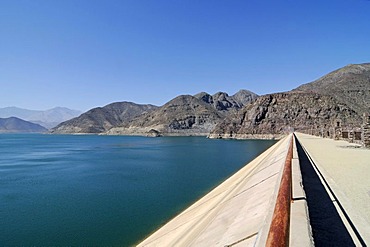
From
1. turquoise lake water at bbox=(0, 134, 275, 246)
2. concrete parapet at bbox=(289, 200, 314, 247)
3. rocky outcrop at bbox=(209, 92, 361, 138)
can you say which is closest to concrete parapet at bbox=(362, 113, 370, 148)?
turquoise lake water at bbox=(0, 134, 275, 246)

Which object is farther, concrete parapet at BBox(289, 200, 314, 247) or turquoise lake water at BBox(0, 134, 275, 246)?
turquoise lake water at BBox(0, 134, 275, 246)

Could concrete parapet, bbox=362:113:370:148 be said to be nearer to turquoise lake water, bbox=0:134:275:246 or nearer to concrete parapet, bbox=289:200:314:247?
turquoise lake water, bbox=0:134:275:246

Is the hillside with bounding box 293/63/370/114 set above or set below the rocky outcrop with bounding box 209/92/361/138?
above

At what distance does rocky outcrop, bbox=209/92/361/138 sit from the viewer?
10844cm

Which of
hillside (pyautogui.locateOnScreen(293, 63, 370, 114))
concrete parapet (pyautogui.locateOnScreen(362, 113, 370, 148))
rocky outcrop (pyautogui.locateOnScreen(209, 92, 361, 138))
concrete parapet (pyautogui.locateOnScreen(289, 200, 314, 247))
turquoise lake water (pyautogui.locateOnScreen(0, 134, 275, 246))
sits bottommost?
turquoise lake water (pyautogui.locateOnScreen(0, 134, 275, 246))

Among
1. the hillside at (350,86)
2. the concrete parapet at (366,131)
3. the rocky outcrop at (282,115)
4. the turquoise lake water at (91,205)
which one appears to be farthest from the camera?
the rocky outcrop at (282,115)

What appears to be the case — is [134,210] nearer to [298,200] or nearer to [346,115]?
[298,200]

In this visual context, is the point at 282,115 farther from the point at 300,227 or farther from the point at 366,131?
the point at 300,227

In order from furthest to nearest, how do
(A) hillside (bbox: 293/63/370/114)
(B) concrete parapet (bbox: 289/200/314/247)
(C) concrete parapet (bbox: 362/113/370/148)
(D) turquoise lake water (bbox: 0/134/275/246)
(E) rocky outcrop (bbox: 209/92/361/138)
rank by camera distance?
1. (E) rocky outcrop (bbox: 209/92/361/138)
2. (A) hillside (bbox: 293/63/370/114)
3. (C) concrete parapet (bbox: 362/113/370/148)
4. (D) turquoise lake water (bbox: 0/134/275/246)
5. (B) concrete parapet (bbox: 289/200/314/247)

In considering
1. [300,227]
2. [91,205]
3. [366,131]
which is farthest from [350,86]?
[300,227]

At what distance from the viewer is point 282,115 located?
123562 millimetres

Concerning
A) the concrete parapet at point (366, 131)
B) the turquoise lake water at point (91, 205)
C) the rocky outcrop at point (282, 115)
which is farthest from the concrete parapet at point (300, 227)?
the rocky outcrop at point (282, 115)

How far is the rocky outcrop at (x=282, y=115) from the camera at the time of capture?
4269 inches

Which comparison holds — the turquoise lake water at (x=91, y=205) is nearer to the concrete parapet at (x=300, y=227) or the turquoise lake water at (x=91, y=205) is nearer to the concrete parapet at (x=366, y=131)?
the concrete parapet at (x=300, y=227)
